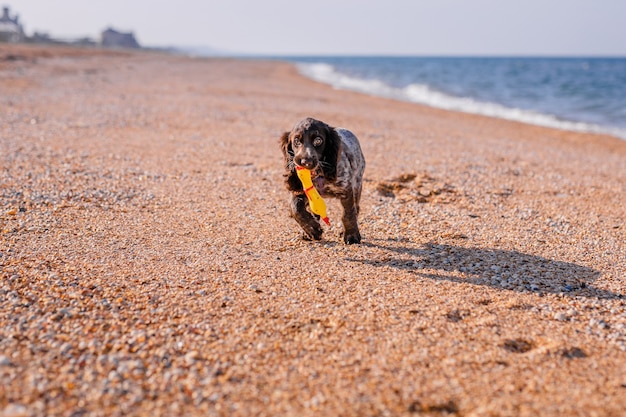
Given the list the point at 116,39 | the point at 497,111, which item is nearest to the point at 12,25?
the point at 116,39

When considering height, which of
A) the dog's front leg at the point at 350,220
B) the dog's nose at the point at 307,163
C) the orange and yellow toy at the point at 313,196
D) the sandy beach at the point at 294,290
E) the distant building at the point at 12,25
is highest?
the distant building at the point at 12,25

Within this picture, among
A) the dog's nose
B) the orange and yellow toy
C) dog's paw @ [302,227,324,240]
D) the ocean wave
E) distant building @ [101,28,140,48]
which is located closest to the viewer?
the dog's nose

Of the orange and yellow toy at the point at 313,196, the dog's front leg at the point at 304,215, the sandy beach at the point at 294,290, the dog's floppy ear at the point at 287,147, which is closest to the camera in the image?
the sandy beach at the point at 294,290

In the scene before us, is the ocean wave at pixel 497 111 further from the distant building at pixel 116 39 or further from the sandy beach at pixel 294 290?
the distant building at pixel 116 39

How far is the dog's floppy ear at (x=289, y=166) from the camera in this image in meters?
5.93

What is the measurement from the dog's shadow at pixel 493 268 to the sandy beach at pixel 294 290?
33 millimetres

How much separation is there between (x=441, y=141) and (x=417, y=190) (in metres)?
5.98

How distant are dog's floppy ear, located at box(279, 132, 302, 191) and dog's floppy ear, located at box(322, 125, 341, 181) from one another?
1.19ft

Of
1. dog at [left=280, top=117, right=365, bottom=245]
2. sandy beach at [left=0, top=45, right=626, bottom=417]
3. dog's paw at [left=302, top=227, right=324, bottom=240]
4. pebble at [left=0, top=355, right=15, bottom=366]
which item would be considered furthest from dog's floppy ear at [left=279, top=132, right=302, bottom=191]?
pebble at [left=0, top=355, right=15, bottom=366]

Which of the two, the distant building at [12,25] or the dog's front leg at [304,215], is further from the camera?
the distant building at [12,25]

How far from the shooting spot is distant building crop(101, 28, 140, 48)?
103688 mm

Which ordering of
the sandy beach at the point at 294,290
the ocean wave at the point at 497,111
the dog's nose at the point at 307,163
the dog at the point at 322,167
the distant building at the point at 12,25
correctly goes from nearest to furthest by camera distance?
the sandy beach at the point at 294,290 < the dog's nose at the point at 307,163 < the dog at the point at 322,167 < the ocean wave at the point at 497,111 < the distant building at the point at 12,25

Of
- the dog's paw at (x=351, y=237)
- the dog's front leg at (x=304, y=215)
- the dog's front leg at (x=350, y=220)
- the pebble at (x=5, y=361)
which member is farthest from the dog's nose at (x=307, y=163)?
the pebble at (x=5, y=361)

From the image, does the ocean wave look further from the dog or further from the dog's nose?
the dog's nose
